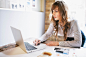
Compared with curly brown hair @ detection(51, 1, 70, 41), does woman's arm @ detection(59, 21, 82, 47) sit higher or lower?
lower

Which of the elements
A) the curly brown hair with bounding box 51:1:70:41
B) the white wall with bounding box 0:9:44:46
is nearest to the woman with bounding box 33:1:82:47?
the curly brown hair with bounding box 51:1:70:41

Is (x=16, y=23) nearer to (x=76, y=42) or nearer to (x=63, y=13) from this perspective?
(x=63, y=13)

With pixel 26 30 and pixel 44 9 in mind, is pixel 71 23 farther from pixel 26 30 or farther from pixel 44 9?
pixel 44 9

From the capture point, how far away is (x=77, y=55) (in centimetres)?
109

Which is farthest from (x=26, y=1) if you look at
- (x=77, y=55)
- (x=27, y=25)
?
(x=77, y=55)

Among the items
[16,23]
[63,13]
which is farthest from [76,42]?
[16,23]

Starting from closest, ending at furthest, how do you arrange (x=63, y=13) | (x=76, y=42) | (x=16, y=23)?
1. (x=76, y=42)
2. (x=63, y=13)
3. (x=16, y=23)

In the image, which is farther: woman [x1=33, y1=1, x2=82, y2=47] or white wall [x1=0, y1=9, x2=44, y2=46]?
white wall [x1=0, y1=9, x2=44, y2=46]

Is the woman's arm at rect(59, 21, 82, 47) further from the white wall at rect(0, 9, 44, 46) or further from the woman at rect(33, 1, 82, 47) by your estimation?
the white wall at rect(0, 9, 44, 46)

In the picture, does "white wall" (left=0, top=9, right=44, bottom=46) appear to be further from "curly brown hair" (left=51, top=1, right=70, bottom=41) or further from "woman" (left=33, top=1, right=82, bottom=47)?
"curly brown hair" (left=51, top=1, right=70, bottom=41)

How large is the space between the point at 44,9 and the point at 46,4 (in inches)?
6.7

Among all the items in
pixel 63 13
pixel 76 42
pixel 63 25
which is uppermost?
pixel 63 13

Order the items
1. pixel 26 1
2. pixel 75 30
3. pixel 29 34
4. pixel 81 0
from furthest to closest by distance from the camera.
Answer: pixel 81 0, pixel 29 34, pixel 26 1, pixel 75 30

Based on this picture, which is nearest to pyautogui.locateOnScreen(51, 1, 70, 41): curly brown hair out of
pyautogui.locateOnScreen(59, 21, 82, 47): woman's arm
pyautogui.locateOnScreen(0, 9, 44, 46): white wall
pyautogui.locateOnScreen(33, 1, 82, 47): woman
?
pyautogui.locateOnScreen(33, 1, 82, 47): woman
